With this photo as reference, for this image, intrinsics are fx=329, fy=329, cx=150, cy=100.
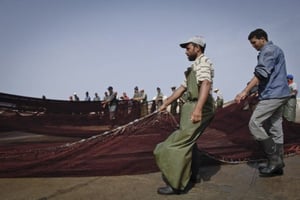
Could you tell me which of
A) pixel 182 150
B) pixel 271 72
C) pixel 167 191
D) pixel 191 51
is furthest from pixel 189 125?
pixel 271 72

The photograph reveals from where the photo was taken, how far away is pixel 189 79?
143 inches

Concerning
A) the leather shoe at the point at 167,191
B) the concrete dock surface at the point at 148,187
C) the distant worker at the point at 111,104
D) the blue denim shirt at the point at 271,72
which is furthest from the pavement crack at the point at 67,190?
the distant worker at the point at 111,104

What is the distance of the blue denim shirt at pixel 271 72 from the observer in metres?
4.00

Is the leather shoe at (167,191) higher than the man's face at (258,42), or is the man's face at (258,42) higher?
the man's face at (258,42)

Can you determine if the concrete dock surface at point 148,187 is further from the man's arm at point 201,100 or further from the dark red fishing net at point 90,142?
the man's arm at point 201,100

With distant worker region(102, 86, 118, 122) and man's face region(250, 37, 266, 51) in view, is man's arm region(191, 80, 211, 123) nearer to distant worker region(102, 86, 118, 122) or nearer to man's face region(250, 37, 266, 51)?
man's face region(250, 37, 266, 51)

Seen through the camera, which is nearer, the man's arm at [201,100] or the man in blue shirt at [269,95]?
the man's arm at [201,100]

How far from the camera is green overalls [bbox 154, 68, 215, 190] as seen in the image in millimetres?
3363

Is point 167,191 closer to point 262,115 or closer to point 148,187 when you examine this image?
point 148,187

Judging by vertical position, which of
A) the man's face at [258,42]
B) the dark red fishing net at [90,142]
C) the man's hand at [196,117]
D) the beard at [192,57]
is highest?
the man's face at [258,42]

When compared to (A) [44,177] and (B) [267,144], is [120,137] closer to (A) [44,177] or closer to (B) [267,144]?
(A) [44,177]

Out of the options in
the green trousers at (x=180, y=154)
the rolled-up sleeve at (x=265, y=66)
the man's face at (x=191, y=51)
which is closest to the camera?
the green trousers at (x=180, y=154)

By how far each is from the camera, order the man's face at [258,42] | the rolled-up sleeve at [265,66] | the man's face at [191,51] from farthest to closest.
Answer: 1. the man's face at [258,42]
2. the rolled-up sleeve at [265,66]
3. the man's face at [191,51]

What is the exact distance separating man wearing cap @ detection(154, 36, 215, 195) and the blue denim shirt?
0.80 m
